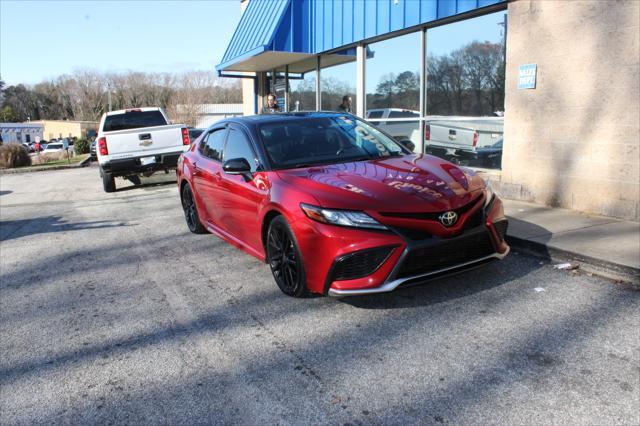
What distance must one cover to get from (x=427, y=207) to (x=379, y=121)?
8.12 metres

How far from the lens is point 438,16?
29.7ft

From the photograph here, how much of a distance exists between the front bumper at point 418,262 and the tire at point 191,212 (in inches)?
137

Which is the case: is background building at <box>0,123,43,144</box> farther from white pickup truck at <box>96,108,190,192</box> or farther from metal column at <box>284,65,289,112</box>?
white pickup truck at <box>96,108,190,192</box>

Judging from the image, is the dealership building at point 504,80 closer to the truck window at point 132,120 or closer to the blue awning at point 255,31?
the blue awning at point 255,31

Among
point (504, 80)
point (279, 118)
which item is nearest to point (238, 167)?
point (279, 118)

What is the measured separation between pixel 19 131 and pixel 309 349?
119m

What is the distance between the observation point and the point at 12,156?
25.2m

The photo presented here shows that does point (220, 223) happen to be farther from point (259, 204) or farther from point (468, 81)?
point (468, 81)

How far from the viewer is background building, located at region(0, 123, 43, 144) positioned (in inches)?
3886

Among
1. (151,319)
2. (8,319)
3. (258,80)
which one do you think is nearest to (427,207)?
(151,319)

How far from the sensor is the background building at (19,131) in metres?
98.7

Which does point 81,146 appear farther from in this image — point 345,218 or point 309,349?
point 309,349

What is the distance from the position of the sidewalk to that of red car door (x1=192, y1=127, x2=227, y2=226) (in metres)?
3.24

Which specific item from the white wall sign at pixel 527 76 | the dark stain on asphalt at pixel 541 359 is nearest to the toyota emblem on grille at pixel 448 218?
the dark stain on asphalt at pixel 541 359
